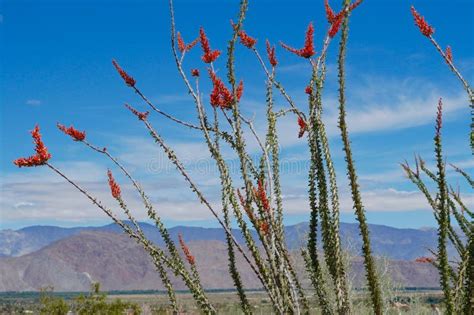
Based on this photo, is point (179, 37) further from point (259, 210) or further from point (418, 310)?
point (418, 310)

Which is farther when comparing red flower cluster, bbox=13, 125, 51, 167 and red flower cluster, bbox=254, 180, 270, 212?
red flower cluster, bbox=13, 125, 51, 167

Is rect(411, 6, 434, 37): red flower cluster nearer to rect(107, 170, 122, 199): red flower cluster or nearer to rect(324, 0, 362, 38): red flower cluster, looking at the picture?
rect(324, 0, 362, 38): red flower cluster

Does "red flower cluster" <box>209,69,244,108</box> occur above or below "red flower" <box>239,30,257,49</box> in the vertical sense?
below

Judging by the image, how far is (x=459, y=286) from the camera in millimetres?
3822

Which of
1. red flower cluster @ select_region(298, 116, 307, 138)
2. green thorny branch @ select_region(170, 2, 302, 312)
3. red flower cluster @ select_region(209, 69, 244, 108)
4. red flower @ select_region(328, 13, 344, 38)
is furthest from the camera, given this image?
red flower cluster @ select_region(298, 116, 307, 138)

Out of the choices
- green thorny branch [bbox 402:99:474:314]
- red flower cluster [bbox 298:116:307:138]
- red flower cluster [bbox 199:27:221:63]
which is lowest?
green thorny branch [bbox 402:99:474:314]

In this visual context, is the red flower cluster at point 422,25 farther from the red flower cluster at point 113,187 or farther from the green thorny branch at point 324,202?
the red flower cluster at point 113,187

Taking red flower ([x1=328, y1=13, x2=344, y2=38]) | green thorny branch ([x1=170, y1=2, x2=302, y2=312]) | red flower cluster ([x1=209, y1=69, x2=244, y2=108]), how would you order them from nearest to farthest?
1. green thorny branch ([x1=170, y1=2, x2=302, y2=312])
2. red flower cluster ([x1=209, y1=69, x2=244, y2=108])
3. red flower ([x1=328, y1=13, x2=344, y2=38])

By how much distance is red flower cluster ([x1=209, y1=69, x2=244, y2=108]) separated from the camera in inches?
154

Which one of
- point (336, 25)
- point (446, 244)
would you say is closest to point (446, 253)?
point (446, 244)

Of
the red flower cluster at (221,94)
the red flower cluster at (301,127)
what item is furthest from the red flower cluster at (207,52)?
the red flower cluster at (301,127)

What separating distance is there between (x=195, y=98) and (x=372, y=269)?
157 cm

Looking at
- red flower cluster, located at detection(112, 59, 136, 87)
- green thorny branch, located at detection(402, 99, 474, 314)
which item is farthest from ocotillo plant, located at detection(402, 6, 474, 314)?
red flower cluster, located at detection(112, 59, 136, 87)

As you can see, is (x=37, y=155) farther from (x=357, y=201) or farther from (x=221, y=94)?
(x=357, y=201)
